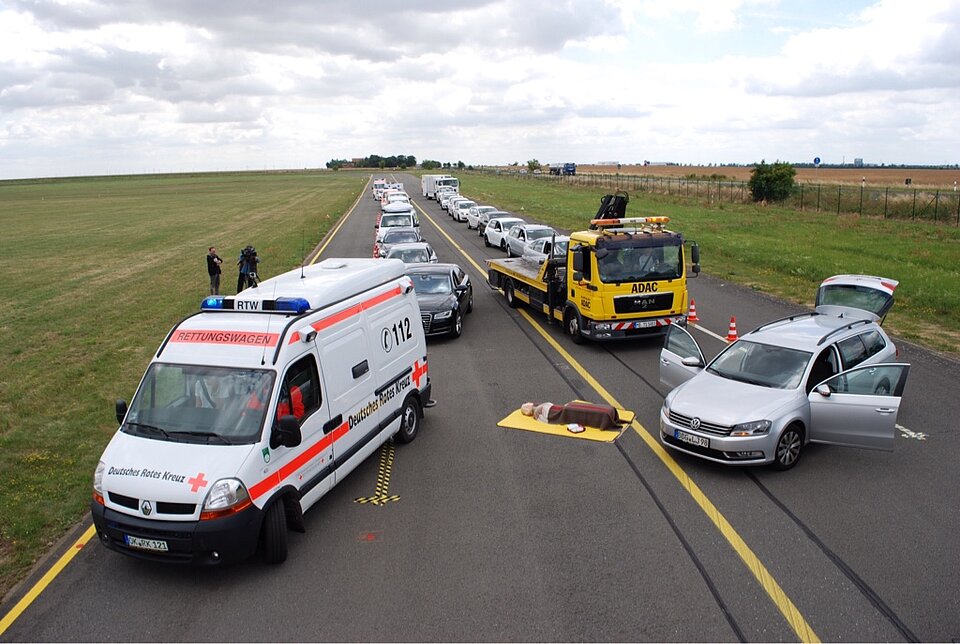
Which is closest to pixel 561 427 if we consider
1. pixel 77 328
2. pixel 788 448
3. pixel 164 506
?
pixel 788 448

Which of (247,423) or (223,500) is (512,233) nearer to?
(247,423)

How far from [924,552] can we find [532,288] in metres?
12.2

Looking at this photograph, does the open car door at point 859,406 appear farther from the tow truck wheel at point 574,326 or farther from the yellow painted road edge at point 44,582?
the yellow painted road edge at point 44,582

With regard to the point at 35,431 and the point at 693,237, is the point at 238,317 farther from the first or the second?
the point at 693,237

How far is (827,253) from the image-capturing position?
90.8 feet

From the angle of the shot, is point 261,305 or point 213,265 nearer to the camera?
point 261,305

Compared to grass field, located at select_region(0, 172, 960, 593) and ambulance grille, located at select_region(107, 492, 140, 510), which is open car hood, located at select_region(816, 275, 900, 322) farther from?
ambulance grille, located at select_region(107, 492, 140, 510)

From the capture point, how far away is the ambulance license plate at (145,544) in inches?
257

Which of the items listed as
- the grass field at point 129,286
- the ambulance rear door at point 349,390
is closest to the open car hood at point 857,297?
the grass field at point 129,286

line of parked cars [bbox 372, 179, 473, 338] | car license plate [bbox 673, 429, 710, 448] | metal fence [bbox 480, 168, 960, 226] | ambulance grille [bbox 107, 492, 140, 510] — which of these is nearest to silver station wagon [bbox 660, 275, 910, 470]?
car license plate [bbox 673, 429, 710, 448]

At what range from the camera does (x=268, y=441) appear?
6.99 m

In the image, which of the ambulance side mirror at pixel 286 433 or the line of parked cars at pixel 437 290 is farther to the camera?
the line of parked cars at pixel 437 290

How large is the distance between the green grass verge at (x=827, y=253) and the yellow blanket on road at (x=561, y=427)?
8.27 metres

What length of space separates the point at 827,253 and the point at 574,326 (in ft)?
54.8
